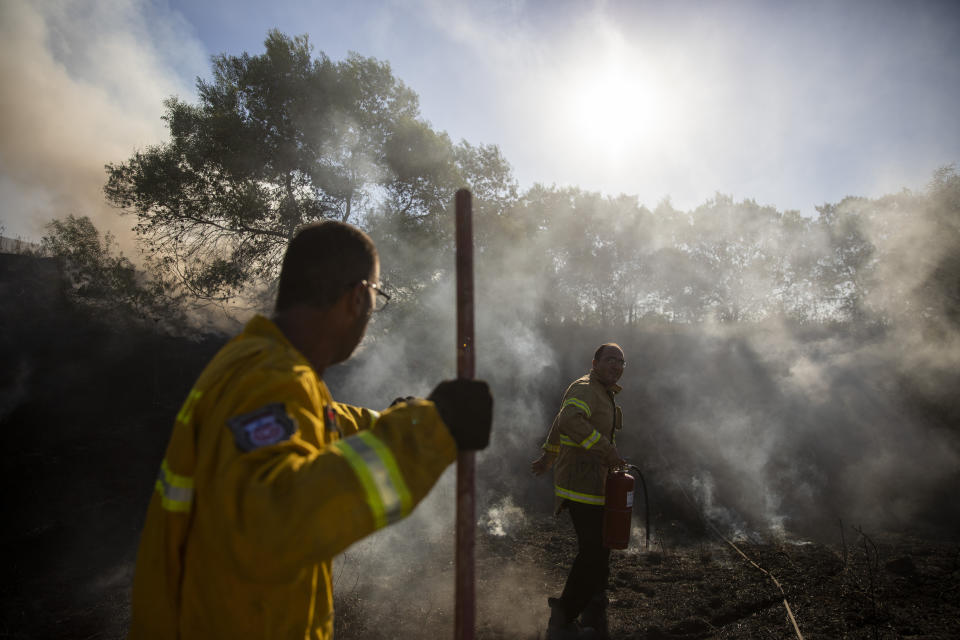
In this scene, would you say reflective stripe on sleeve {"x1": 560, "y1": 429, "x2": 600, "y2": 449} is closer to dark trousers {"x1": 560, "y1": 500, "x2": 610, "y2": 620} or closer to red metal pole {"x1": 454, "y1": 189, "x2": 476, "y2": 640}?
dark trousers {"x1": 560, "y1": 500, "x2": 610, "y2": 620}

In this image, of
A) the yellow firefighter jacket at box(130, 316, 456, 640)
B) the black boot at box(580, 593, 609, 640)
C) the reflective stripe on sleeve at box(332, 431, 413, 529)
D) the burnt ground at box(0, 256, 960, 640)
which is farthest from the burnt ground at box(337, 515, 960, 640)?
the reflective stripe on sleeve at box(332, 431, 413, 529)

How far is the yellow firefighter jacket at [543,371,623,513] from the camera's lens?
13.2 feet

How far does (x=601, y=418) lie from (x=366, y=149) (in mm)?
10411

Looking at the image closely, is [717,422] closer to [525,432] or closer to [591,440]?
[525,432]

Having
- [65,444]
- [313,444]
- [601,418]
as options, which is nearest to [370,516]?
[313,444]

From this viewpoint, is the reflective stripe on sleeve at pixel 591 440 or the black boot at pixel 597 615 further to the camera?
the black boot at pixel 597 615

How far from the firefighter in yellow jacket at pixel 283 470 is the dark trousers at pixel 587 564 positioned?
2888 millimetres

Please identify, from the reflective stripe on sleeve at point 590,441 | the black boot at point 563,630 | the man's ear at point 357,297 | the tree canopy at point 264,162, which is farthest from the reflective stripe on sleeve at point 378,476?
the tree canopy at point 264,162

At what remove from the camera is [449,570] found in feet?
20.8

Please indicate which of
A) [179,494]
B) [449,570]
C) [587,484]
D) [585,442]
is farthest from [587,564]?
[179,494]

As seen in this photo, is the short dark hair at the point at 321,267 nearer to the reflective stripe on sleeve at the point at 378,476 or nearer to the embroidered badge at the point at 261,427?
the embroidered badge at the point at 261,427

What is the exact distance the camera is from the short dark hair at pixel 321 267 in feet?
5.15

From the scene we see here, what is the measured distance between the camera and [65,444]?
35.0ft

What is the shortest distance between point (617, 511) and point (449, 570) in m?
3.47
